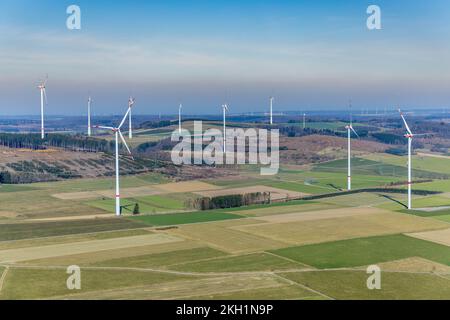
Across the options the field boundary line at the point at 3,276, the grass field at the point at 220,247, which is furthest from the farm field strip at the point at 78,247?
the field boundary line at the point at 3,276

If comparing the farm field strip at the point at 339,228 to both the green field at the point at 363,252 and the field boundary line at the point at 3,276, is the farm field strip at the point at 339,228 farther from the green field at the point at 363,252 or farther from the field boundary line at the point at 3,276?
the field boundary line at the point at 3,276

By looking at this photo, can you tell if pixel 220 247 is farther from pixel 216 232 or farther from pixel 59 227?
pixel 59 227

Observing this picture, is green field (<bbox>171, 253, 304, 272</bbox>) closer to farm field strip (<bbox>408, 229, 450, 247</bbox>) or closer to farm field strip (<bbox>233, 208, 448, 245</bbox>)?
farm field strip (<bbox>233, 208, 448, 245</bbox>)

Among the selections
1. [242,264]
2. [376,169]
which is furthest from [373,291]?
[376,169]

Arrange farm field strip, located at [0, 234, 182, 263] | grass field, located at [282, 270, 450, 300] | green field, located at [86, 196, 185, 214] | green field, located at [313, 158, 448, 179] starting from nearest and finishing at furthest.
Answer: grass field, located at [282, 270, 450, 300]
farm field strip, located at [0, 234, 182, 263]
green field, located at [86, 196, 185, 214]
green field, located at [313, 158, 448, 179]

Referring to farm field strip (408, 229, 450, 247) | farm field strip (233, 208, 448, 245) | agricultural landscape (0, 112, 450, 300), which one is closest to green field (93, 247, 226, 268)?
agricultural landscape (0, 112, 450, 300)
